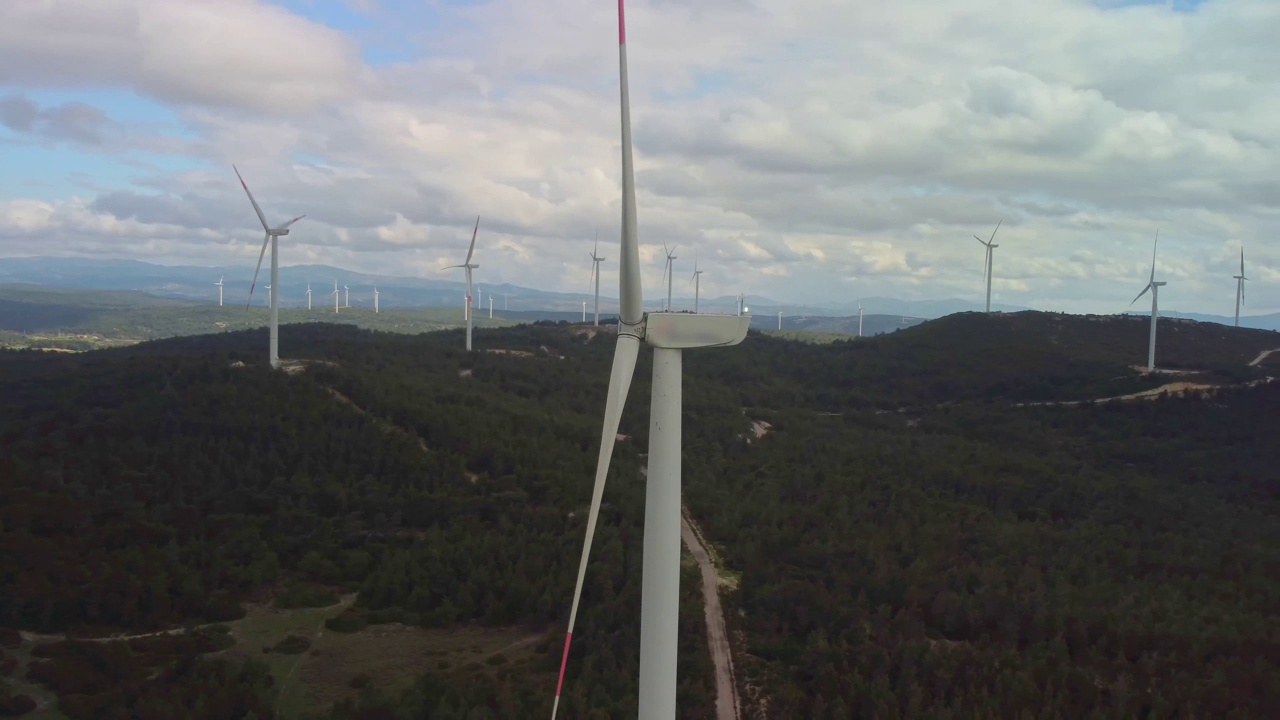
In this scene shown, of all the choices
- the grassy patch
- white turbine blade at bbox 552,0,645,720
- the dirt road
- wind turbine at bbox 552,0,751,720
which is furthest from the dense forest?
white turbine blade at bbox 552,0,645,720

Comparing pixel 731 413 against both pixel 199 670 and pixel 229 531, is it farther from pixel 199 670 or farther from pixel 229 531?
pixel 199 670

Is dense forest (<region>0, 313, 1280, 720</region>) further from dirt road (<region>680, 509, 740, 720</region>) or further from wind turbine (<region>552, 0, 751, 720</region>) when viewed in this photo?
wind turbine (<region>552, 0, 751, 720</region>)

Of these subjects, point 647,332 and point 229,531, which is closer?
point 647,332

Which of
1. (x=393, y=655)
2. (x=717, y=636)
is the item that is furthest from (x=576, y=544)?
(x=393, y=655)

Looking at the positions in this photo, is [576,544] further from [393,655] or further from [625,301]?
[625,301]

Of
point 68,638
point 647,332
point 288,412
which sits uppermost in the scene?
point 647,332

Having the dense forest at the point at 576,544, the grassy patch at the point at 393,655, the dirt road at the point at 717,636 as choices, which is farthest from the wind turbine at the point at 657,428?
the grassy patch at the point at 393,655

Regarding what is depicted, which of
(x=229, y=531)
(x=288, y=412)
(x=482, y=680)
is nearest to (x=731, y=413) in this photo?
(x=288, y=412)

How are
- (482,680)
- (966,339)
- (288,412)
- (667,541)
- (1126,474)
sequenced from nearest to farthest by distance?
(667,541), (482,680), (288,412), (1126,474), (966,339)
